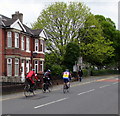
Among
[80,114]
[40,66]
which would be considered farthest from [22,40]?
[80,114]

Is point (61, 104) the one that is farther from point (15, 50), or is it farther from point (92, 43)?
point (92, 43)

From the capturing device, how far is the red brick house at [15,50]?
27.9 m

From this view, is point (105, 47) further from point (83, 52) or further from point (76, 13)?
point (76, 13)

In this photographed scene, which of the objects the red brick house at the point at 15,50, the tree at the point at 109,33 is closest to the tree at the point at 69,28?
the red brick house at the point at 15,50

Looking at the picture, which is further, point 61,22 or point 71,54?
point 61,22

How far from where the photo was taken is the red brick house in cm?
2794

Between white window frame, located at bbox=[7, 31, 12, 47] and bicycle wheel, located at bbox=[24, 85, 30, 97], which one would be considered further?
white window frame, located at bbox=[7, 31, 12, 47]

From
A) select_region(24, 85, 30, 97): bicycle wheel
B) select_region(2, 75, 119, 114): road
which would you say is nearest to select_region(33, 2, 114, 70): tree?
select_region(24, 85, 30, 97): bicycle wheel

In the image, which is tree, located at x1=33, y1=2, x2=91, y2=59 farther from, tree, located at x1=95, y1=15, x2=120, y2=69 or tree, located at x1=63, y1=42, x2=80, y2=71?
tree, located at x1=95, y1=15, x2=120, y2=69

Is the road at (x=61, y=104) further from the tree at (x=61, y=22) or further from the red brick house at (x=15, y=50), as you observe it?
the tree at (x=61, y=22)

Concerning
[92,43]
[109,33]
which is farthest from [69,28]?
[109,33]

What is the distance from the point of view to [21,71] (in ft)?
102

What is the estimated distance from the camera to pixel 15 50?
28672mm

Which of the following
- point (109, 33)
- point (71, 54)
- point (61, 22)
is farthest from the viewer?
point (109, 33)
